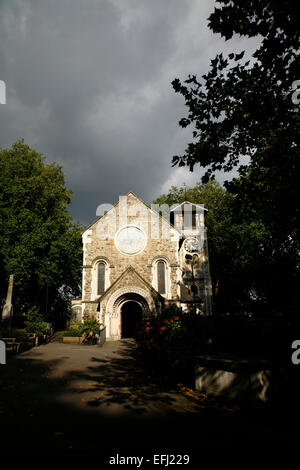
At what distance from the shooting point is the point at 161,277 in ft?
70.9

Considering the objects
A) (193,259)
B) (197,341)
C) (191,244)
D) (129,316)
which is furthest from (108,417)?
(191,244)

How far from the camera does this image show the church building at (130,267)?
19.6 m

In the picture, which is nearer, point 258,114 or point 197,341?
point 258,114

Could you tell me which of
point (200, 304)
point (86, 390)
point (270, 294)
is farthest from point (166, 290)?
point (86, 390)

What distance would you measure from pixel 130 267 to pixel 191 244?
9177mm

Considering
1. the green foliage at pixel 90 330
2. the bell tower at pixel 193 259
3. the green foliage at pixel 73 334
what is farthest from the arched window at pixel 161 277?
the green foliage at pixel 73 334

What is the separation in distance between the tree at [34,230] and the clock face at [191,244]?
35.5ft

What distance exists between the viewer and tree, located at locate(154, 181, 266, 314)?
26.2 m

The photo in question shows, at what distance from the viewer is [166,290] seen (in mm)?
21062

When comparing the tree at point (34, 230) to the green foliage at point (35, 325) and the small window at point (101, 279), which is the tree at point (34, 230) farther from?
the small window at point (101, 279)

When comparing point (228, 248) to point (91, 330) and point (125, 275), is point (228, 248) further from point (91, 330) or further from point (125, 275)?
point (91, 330)

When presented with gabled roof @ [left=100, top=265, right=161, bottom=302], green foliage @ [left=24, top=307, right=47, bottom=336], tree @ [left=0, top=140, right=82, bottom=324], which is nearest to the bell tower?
gabled roof @ [left=100, top=265, right=161, bottom=302]

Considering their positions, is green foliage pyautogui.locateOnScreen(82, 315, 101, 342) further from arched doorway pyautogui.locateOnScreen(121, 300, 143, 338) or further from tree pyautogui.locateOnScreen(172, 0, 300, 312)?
tree pyautogui.locateOnScreen(172, 0, 300, 312)

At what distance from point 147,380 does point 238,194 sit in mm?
5810
